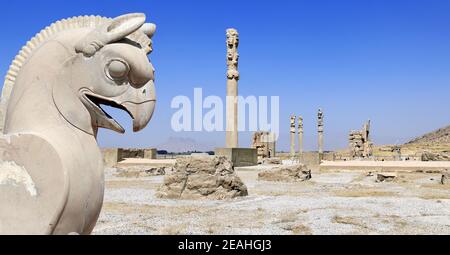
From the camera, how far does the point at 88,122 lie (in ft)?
8.49

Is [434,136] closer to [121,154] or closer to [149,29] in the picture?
[121,154]

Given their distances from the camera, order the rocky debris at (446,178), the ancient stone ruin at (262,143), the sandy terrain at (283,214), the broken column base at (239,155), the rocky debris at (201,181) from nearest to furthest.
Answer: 1. the sandy terrain at (283,214)
2. the rocky debris at (201,181)
3. the rocky debris at (446,178)
4. the broken column base at (239,155)
5. the ancient stone ruin at (262,143)

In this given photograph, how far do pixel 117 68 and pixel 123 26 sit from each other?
0.25 meters

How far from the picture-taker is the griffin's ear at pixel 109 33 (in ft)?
8.36

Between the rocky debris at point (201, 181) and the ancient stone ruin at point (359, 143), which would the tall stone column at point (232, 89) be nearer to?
the rocky debris at point (201, 181)

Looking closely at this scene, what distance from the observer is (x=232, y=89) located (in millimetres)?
22203

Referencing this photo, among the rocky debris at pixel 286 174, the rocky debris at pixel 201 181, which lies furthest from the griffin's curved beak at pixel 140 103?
the rocky debris at pixel 286 174

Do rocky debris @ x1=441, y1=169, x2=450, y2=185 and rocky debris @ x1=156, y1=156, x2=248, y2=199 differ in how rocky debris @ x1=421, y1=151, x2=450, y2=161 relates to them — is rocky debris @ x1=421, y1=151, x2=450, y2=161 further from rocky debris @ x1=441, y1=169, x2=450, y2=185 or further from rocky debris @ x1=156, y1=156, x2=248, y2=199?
rocky debris @ x1=156, y1=156, x2=248, y2=199

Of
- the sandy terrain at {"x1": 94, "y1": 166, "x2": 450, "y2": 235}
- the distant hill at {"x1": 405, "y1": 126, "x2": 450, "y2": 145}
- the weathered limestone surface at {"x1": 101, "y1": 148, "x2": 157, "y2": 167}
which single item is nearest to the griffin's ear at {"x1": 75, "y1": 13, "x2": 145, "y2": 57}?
the sandy terrain at {"x1": 94, "y1": 166, "x2": 450, "y2": 235}

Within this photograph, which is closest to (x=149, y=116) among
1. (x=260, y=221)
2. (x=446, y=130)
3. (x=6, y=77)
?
(x=6, y=77)

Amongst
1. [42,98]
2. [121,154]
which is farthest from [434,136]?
[42,98]

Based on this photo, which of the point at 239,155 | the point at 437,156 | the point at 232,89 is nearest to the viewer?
the point at 239,155
